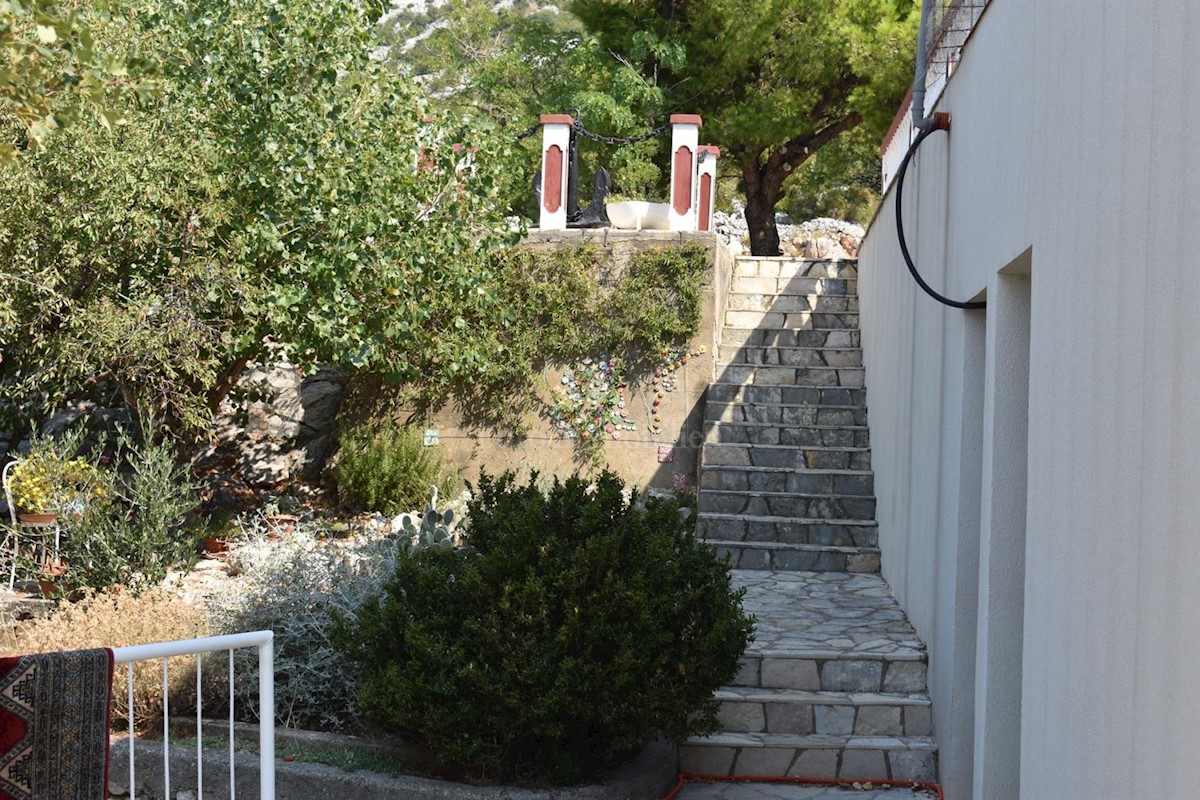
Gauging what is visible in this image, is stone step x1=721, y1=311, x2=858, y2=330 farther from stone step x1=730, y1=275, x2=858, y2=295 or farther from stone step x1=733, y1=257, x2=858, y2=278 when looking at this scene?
stone step x1=733, y1=257, x2=858, y2=278

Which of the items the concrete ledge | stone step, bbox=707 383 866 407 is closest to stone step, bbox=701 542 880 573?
stone step, bbox=707 383 866 407

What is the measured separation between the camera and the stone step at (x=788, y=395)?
10.9 metres

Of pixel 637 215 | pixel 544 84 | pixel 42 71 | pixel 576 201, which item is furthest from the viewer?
pixel 544 84

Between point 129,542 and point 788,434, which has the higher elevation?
point 788,434

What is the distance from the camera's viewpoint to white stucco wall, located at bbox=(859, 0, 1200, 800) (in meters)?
2.30

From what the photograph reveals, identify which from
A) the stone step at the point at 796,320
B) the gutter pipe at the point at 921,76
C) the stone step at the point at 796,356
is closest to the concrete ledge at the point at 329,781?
the gutter pipe at the point at 921,76

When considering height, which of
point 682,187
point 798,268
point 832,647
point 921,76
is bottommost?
point 832,647

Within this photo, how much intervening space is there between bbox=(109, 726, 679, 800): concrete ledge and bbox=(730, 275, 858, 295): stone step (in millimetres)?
7251

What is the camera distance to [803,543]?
9383 millimetres

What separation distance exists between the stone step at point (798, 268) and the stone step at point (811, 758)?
7131mm

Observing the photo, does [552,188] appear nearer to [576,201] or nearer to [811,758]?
[576,201]

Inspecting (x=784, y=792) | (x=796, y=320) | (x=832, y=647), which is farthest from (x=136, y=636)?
(x=796, y=320)

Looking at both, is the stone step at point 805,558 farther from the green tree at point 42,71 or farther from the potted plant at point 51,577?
the green tree at point 42,71

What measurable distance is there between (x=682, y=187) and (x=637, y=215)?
24.8 inches
